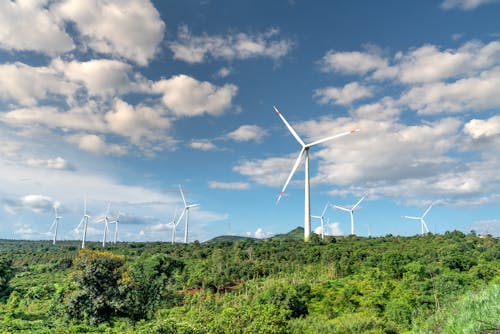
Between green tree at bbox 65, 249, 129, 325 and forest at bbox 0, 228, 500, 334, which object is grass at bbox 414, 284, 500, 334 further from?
green tree at bbox 65, 249, 129, 325

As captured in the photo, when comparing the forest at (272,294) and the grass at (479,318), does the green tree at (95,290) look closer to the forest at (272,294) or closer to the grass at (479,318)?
the forest at (272,294)

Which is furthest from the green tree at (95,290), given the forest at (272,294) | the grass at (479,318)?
the grass at (479,318)

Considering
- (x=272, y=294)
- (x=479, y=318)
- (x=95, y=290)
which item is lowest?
(x=272, y=294)

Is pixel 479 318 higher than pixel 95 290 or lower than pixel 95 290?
higher

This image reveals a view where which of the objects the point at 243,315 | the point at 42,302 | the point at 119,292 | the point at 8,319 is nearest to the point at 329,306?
the point at 243,315

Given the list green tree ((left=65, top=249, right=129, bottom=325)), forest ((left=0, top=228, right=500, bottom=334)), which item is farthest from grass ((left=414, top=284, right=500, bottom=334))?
green tree ((left=65, top=249, right=129, bottom=325))

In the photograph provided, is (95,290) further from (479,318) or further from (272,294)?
(479,318)

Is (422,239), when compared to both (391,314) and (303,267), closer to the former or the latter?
(303,267)

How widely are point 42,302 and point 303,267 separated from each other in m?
54.1

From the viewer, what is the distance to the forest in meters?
35.9

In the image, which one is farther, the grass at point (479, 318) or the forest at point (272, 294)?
the forest at point (272, 294)

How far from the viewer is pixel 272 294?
183 ft

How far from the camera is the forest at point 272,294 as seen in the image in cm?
3594

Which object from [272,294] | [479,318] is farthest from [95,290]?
[479,318]
